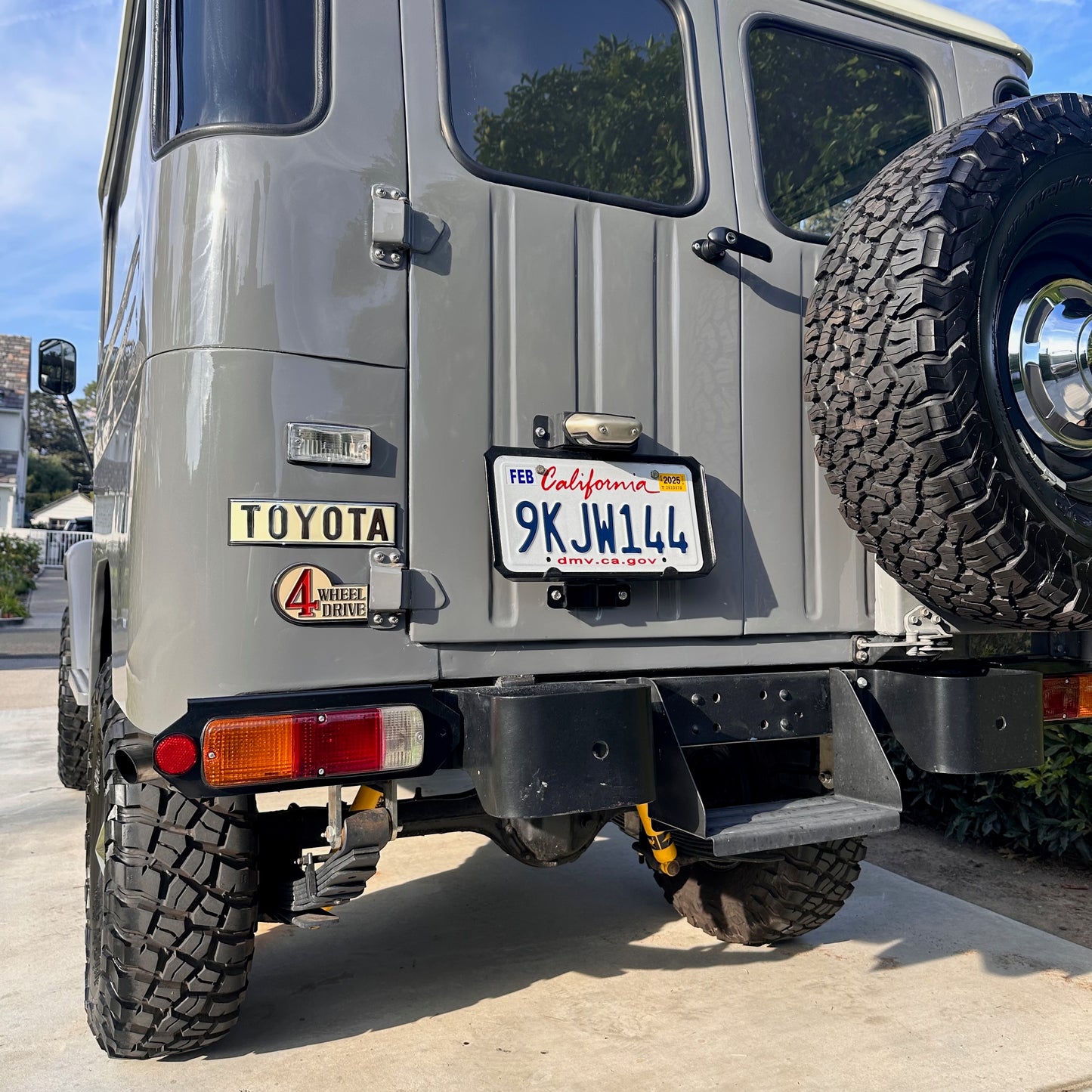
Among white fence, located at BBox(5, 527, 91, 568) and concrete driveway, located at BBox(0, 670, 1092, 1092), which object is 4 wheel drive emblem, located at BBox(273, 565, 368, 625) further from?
white fence, located at BBox(5, 527, 91, 568)

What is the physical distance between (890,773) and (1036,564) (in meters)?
0.57

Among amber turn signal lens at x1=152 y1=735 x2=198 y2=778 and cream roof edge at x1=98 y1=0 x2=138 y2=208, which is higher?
cream roof edge at x1=98 y1=0 x2=138 y2=208

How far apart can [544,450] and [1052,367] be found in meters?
1.19

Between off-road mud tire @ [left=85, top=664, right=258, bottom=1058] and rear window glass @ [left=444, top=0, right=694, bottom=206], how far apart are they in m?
1.57

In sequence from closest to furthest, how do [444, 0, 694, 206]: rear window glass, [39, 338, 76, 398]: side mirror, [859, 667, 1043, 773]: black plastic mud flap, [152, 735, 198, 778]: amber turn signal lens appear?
[152, 735, 198, 778]: amber turn signal lens, [444, 0, 694, 206]: rear window glass, [859, 667, 1043, 773]: black plastic mud flap, [39, 338, 76, 398]: side mirror

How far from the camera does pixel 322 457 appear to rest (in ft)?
6.69

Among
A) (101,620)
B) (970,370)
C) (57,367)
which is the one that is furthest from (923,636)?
(57,367)

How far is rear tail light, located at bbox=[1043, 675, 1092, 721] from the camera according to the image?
273 cm

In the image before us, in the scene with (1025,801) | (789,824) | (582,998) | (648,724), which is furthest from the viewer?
(1025,801)

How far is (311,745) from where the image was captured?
6.48 feet

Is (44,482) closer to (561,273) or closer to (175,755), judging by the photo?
(561,273)

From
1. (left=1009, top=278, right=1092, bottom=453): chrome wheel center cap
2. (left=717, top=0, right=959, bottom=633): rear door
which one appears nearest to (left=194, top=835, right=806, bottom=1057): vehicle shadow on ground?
(left=717, top=0, right=959, bottom=633): rear door

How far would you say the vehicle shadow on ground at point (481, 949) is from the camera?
279 cm

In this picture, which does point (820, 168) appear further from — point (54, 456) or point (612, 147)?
point (54, 456)
